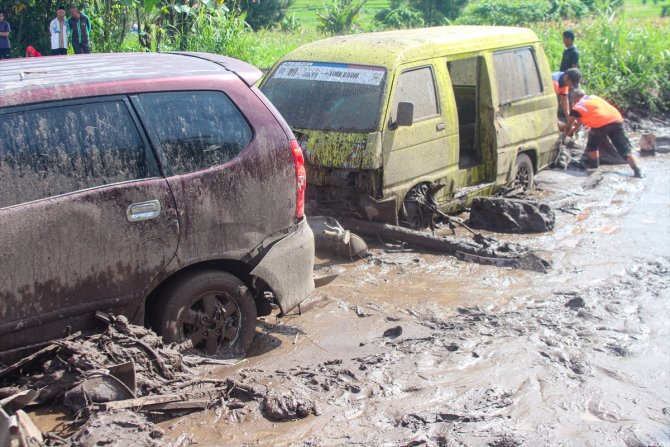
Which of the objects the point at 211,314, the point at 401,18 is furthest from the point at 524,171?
the point at 401,18

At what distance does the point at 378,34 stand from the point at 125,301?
515 centimetres

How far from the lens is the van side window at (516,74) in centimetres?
914

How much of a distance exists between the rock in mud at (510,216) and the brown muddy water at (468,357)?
70 cm

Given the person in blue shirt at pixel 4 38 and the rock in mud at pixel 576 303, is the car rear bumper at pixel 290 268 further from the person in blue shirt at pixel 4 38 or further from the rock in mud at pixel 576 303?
the person in blue shirt at pixel 4 38

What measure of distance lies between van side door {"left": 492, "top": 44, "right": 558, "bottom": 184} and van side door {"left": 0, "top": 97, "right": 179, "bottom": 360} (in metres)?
5.53

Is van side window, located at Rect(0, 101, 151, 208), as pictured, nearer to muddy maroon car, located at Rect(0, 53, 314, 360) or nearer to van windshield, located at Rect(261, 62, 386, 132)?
muddy maroon car, located at Rect(0, 53, 314, 360)

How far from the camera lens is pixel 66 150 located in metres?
4.18

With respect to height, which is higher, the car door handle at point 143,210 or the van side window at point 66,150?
the van side window at point 66,150

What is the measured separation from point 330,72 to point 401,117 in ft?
3.31

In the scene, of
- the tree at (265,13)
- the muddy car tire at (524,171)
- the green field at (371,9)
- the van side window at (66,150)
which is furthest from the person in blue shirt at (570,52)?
the green field at (371,9)

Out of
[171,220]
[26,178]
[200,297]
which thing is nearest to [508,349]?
[200,297]

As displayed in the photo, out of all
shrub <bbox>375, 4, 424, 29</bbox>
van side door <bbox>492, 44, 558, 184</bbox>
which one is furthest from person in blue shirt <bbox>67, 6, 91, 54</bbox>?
shrub <bbox>375, 4, 424, 29</bbox>

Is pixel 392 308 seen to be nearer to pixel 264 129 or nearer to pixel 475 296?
pixel 475 296

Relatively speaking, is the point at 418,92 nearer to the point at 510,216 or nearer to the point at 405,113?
the point at 405,113
